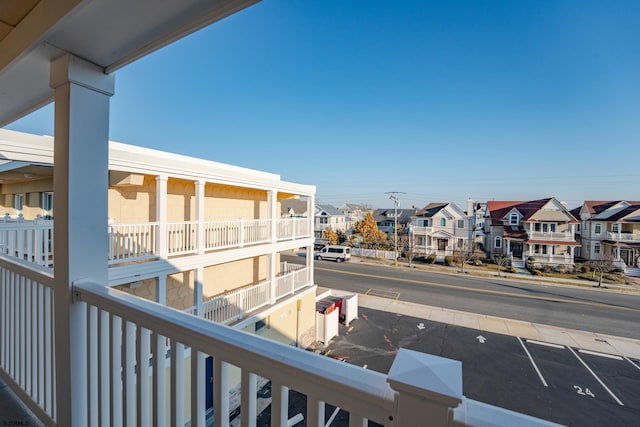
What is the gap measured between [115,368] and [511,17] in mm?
4803

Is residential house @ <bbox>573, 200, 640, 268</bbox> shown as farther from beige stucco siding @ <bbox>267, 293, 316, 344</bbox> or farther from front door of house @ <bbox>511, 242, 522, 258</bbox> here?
beige stucco siding @ <bbox>267, 293, 316, 344</bbox>

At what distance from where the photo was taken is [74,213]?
1343 mm

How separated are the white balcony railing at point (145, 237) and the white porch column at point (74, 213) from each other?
1368 mm

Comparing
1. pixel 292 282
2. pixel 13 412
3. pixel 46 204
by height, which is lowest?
pixel 292 282

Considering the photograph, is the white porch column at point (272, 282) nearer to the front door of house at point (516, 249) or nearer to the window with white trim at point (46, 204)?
the window with white trim at point (46, 204)

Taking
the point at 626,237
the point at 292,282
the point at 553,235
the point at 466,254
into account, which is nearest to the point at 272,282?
the point at 292,282

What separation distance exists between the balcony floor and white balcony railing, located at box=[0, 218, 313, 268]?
1.27 m

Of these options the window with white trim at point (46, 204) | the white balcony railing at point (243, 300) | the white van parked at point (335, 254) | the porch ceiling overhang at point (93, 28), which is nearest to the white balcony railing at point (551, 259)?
the white van parked at point (335, 254)

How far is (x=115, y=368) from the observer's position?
1184mm

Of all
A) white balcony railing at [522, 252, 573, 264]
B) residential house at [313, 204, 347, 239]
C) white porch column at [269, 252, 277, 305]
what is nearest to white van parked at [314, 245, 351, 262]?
residential house at [313, 204, 347, 239]

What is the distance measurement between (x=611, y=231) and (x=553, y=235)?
3.80m

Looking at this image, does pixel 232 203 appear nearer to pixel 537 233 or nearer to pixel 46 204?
pixel 46 204

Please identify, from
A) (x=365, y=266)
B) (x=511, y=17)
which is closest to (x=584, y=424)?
(x=511, y=17)

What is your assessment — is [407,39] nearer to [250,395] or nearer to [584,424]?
[250,395]
